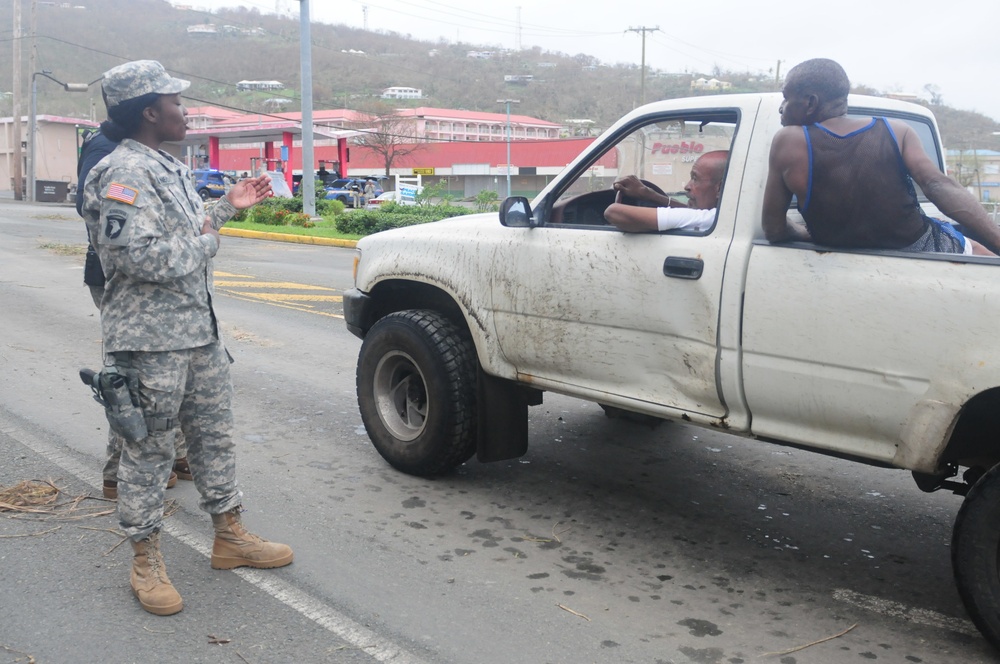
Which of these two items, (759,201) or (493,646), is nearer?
(493,646)

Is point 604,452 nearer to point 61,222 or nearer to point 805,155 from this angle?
point 805,155

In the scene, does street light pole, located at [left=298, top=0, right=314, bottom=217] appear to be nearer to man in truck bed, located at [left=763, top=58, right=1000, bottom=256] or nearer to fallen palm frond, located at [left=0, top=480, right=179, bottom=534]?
fallen palm frond, located at [left=0, top=480, right=179, bottom=534]

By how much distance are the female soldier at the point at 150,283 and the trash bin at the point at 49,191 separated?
144 feet

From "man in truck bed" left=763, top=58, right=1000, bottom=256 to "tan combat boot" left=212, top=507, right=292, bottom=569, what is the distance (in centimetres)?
246

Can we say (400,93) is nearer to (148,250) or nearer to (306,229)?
(306,229)

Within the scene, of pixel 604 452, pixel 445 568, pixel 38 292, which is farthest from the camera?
pixel 38 292

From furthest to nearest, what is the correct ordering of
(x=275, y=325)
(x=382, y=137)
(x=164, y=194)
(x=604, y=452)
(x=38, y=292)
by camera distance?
(x=382, y=137), (x=38, y=292), (x=275, y=325), (x=604, y=452), (x=164, y=194)

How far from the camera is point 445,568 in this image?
414 centimetres

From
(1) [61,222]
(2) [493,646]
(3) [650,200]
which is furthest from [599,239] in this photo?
(1) [61,222]

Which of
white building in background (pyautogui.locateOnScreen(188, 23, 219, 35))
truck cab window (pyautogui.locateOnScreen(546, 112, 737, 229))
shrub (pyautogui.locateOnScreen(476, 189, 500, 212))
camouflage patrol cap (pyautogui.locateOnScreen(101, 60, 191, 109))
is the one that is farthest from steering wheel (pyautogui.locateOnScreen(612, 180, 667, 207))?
white building in background (pyautogui.locateOnScreen(188, 23, 219, 35))

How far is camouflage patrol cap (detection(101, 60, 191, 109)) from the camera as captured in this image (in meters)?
3.68

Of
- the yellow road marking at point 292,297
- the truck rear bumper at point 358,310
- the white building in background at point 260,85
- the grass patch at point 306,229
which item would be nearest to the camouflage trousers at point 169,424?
the truck rear bumper at point 358,310

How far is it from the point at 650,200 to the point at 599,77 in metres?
116

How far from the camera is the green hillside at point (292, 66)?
106m
